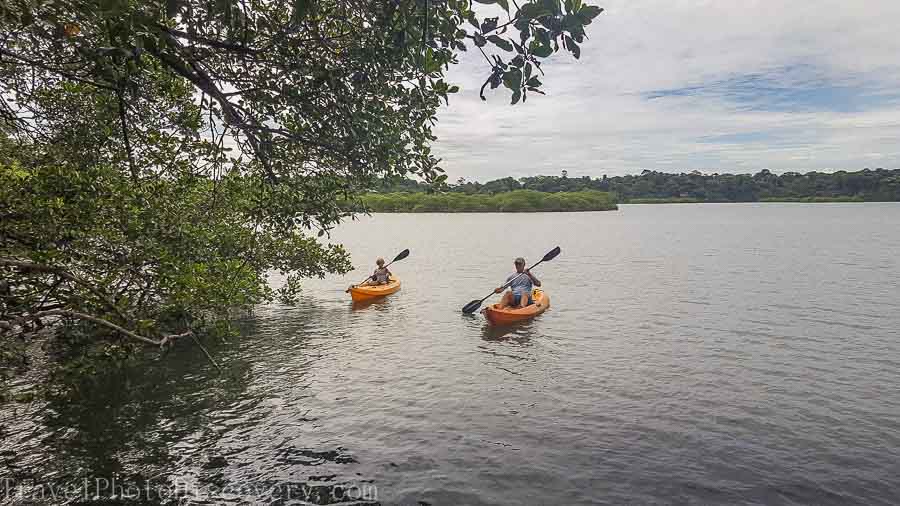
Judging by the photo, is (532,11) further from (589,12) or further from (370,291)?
(370,291)

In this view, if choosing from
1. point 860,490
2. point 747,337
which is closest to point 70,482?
Result: point 860,490

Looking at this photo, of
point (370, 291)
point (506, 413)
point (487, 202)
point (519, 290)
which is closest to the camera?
point (506, 413)

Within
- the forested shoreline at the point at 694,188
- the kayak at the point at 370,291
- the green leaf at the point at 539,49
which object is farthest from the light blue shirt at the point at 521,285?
the forested shoreline at the point at 694,188

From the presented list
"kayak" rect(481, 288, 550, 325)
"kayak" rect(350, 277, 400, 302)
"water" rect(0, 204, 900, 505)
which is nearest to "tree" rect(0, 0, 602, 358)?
"water" rect(0, 204, 900, 505)

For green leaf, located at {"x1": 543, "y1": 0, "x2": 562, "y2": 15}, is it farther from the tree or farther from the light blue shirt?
the light blue shirt

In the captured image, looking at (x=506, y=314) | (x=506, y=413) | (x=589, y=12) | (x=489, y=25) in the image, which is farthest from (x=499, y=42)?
(x=506, y=314)

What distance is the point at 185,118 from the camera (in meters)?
8.34

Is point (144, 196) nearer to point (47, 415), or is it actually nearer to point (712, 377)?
point (47, 415)

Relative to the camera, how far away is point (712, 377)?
13195 millimetres

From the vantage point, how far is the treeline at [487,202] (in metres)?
131

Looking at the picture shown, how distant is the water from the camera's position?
8203 mm

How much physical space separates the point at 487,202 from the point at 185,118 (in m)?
124

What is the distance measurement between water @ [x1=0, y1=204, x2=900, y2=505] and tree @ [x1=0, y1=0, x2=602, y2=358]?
2.40m

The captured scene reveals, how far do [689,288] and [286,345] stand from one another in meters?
19.0
